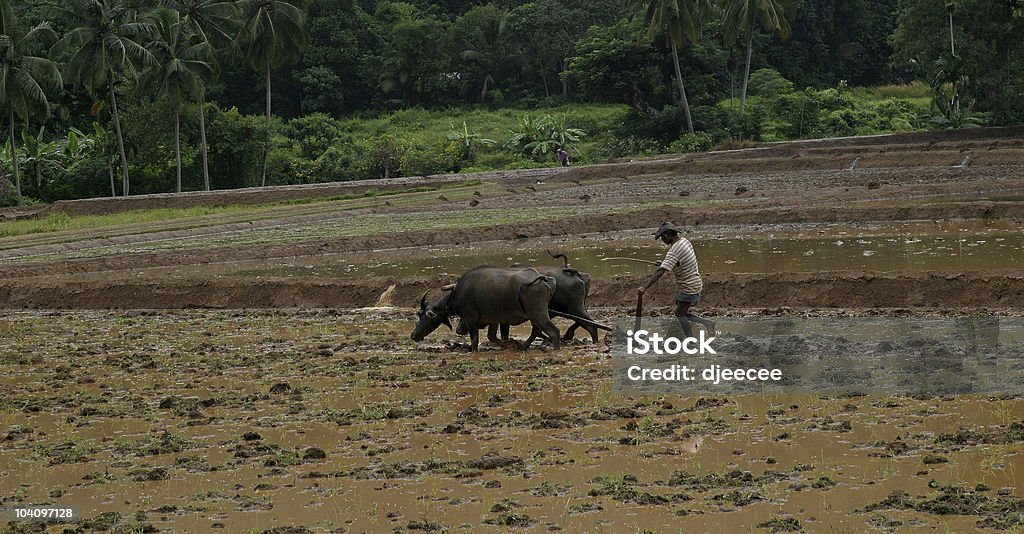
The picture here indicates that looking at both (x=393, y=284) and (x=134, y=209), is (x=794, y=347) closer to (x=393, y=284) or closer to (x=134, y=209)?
(x=393, y=284)

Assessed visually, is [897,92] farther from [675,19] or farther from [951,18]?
[675,19]

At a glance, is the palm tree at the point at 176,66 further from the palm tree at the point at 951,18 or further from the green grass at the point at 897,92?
the green grass at the point at 897,92

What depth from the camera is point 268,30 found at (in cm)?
5056

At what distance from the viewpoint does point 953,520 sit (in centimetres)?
725

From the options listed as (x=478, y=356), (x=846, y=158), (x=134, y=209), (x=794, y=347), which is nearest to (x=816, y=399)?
(x=794, y=347)

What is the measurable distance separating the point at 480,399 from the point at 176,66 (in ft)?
121

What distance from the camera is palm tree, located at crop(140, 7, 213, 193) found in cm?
4581

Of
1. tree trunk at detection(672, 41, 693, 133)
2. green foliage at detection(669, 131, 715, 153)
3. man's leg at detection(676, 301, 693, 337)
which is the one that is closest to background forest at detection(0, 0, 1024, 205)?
green foliage at detection(669, 131, 715, 153)

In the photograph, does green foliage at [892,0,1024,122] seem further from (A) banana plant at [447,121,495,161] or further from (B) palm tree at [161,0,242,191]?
(B) palm tree at [161,0,242,191]

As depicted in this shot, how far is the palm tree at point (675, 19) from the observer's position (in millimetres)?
48625

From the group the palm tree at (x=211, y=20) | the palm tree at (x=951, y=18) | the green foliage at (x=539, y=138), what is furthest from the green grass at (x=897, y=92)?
the palm tree at (x=211, y=20)

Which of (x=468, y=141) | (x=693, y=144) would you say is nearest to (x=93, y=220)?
(x=468, y=141)

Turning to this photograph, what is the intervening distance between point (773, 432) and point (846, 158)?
28.7 meters

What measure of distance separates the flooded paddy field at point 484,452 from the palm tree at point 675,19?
3638 centimetres
